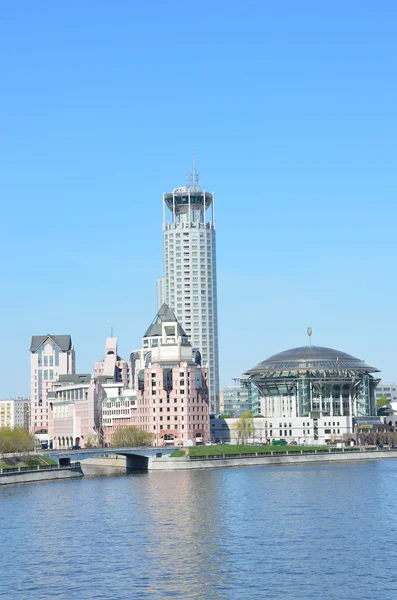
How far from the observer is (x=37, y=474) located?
17638cm

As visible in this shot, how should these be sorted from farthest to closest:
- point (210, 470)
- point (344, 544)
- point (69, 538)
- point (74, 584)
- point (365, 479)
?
point (210, 470) → point (365, 479) → point (69, 538) → point (344, 544) → point (74, 584)

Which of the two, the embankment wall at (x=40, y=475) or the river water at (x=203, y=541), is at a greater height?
the embankment wall at (x=40, y=475)

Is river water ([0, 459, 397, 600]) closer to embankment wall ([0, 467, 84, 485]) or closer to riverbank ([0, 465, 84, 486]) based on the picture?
embankment wall ([0, 467, 84, 485])

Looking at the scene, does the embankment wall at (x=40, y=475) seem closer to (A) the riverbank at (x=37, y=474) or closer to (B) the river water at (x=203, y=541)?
(A) the riverbank at (x=37, y=474)

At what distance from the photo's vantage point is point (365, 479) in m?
161

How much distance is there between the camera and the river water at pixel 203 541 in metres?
78.1

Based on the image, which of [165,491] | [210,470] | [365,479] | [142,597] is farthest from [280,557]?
[210,470]

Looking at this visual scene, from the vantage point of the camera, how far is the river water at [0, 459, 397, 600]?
78.1 m

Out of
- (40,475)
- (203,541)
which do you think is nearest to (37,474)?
(40,475)

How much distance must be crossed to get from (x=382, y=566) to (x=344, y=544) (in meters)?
10.3

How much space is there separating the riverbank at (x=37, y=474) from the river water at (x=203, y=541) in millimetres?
14985

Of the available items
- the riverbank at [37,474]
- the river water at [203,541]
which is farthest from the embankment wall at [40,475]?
the river water at [203,541]

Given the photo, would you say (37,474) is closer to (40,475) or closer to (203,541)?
(40,475)

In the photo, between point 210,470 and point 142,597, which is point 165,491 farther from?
point 142,597
